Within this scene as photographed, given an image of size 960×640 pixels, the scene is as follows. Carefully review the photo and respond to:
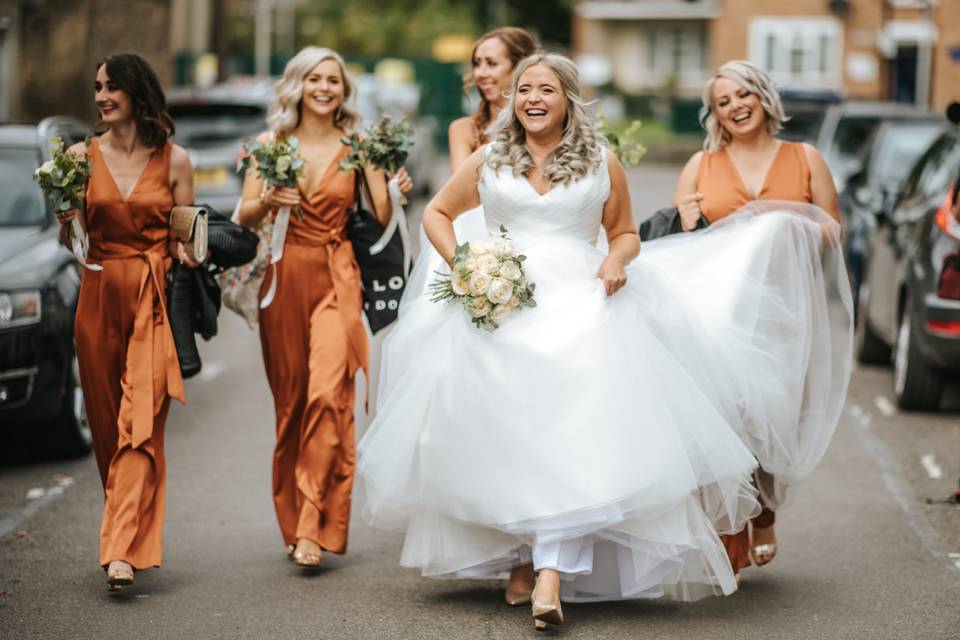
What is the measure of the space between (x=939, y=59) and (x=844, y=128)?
2297 centimetres

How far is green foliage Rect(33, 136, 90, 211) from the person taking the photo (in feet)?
20.9

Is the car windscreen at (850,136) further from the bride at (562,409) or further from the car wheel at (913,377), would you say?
the bride at (562,409)

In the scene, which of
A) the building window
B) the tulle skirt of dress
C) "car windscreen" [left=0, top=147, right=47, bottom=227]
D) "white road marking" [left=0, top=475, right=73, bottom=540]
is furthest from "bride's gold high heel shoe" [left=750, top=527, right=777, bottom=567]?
the building window

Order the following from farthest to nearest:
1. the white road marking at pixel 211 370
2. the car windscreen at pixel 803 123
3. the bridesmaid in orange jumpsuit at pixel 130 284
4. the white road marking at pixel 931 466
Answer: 1. the car windscreen at pixel 803 123
2. the white road marking at pixel 211 370
3. the white road marking at pixel 931 466
4. the bridesmaid in orange jumpsuit at pixel 130 284

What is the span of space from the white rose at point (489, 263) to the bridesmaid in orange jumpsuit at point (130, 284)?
1.54 m

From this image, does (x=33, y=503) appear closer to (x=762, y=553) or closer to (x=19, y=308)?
(x=19, y=308)

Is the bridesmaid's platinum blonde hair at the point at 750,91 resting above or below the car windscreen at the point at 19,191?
above

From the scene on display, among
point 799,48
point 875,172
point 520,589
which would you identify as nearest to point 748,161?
point 520,589

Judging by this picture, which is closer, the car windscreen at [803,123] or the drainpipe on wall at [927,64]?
the car windscreen at [803,123]

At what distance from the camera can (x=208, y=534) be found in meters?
7.42

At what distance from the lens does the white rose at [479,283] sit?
18.6ft

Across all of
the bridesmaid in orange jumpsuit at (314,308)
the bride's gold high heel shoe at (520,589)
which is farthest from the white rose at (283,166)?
the bride's gold high heel shoe at (520,589)

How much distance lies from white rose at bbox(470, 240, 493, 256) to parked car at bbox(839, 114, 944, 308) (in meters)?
7.55

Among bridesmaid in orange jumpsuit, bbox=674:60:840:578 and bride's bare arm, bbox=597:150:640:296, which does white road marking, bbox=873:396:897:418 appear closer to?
bridesmaid in orange jumpsuit, bbox=674:60:840:578
